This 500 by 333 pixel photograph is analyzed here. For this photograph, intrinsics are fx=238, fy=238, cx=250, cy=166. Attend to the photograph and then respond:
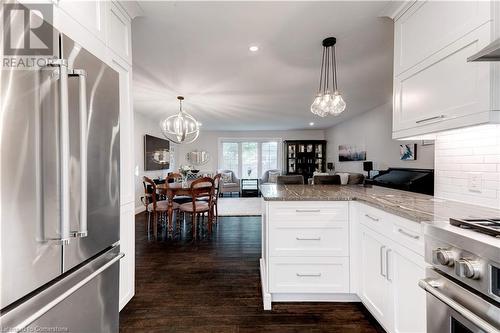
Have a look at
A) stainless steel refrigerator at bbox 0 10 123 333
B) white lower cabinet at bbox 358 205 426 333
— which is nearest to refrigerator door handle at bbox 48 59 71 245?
stainless steel refrigerator at bbox 0 10 123 333

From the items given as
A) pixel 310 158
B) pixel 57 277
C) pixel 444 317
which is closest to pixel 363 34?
pixel 444 317

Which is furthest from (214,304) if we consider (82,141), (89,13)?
(89,13)

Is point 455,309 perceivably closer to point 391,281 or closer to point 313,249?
point 391,281

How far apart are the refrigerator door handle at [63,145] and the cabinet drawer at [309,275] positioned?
1453 mm

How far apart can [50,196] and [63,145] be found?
19 centimetres

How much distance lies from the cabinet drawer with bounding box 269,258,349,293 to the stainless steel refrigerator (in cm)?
123

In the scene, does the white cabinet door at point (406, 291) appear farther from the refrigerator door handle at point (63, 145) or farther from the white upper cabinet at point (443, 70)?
the refrigerator door handle at point (63, 145)

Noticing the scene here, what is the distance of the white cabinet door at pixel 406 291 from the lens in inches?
48.2

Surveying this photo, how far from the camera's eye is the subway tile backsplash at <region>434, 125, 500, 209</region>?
1.42 metres

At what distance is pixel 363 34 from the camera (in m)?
2.34

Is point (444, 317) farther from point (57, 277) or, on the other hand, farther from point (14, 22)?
point (14, 22)

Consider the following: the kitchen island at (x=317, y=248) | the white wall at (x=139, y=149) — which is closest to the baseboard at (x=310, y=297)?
the kitchen island at (x=317, y=248)

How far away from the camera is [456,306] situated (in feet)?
2.97

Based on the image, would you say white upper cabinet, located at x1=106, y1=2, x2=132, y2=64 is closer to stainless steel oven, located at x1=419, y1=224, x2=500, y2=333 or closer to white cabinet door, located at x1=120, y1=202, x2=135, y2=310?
white cabinet door, located at x1=120, y1=202, x2=135, y2=310
